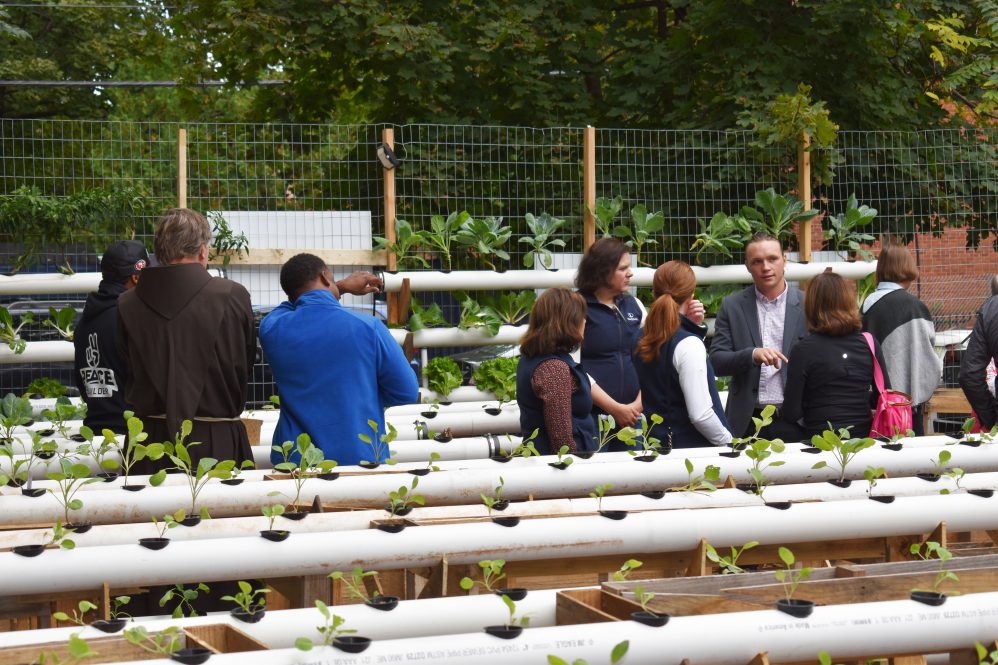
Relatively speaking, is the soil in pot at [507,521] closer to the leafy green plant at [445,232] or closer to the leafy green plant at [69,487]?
the leafy green plant at [69,487]

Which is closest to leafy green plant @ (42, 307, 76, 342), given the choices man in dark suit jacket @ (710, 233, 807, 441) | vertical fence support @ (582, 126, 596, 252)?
vertical fence support @ (582, 126, 596, 252)

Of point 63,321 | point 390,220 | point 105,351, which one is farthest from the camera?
point 390,220

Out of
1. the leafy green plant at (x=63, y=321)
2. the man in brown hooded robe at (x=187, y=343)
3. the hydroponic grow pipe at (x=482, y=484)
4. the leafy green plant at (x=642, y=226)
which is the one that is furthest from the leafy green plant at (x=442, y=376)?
the hydroponic grow pipe at (x=482, y=484)

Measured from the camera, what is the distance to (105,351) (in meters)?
4.46

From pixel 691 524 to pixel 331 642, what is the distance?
3.59 ft

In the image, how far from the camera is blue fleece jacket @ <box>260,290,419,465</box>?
12.6 ft

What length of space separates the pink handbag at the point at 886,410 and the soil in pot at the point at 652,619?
2.37m

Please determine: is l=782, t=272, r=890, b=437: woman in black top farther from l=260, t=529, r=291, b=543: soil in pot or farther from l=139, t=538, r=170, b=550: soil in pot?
l=139, t=538, r=170, b=550: soil in pot

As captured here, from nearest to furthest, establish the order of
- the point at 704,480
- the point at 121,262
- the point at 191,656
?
the point at 191,656
the point at 704,480
the point at 121,262

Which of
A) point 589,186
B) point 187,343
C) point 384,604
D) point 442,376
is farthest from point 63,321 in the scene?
point 384,604

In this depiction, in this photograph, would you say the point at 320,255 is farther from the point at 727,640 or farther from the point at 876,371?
the point at 727,640

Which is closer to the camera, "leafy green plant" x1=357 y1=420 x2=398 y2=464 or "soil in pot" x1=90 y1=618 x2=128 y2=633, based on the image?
"soil in pot" x1=90 y1=618 x2=128 y2=633

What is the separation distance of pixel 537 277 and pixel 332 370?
10.8 feet

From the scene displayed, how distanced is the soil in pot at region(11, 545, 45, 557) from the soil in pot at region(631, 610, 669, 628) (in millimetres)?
1264
